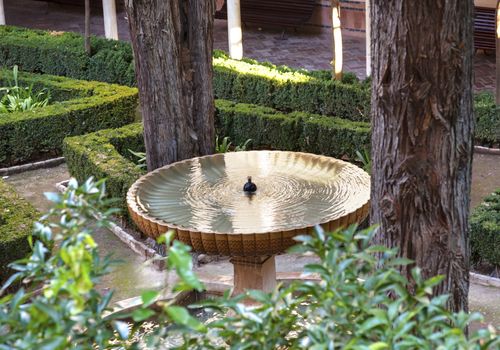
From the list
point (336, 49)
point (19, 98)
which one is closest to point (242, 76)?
point (336, 49)

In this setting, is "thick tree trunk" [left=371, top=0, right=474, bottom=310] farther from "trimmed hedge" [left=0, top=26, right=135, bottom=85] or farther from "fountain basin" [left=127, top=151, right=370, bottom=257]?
"trimmed hedge" [left=0, top=26, right=135, bottom=85]

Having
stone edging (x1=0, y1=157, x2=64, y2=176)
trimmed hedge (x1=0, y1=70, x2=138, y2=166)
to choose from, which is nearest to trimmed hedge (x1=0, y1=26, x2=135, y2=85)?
trimmed hedge (x1=0, y1=70, x2=138, y2=166)

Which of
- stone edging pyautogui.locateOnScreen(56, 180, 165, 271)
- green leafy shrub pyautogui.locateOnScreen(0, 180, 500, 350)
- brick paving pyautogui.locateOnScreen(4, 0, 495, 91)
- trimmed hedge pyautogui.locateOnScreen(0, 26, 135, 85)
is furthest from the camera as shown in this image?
brick paving pyautogui.locateOnScreen(4, 0, 495, 91)

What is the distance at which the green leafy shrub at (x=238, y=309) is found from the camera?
227 centimetres

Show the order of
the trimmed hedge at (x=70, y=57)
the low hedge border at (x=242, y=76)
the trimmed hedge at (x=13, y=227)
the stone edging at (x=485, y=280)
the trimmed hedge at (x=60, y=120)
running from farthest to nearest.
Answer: the trimmed hedge at (x=70, y=57) → the low hedge border at (x=242, y=76) → the trimmed hedge at (x=60, y=120) → the trimmed hedge at (x=13, y=227) → the stone edging at (x=485, y=280)

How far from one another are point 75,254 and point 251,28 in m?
15.8

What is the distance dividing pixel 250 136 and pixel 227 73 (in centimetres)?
204

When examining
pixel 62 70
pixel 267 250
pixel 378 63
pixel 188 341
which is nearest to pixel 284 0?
pixel 62 70

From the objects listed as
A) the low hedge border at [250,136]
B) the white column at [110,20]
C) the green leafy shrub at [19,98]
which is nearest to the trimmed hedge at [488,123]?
the low hedge border at [250,136]

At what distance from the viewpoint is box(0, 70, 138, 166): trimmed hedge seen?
10391 millimetres

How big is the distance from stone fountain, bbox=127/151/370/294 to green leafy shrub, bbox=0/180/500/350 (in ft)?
9.72

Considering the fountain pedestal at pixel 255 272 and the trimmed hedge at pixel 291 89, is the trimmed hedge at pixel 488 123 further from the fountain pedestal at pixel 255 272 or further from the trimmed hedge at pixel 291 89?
the fountain pedestal at pixel 255 272

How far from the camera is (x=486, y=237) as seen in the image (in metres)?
7.17

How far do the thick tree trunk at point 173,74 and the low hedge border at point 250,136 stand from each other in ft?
1.96
